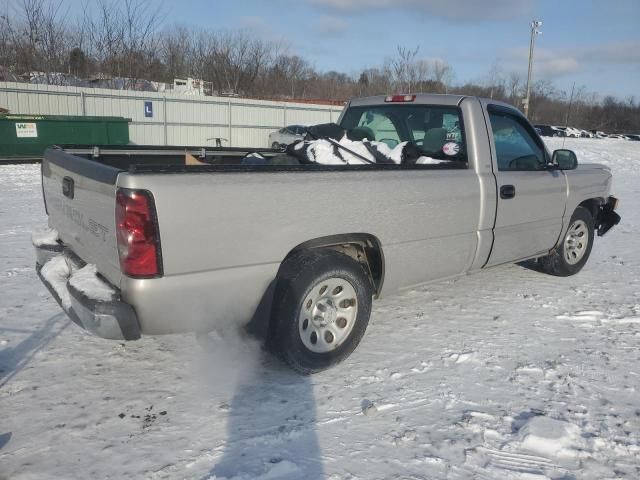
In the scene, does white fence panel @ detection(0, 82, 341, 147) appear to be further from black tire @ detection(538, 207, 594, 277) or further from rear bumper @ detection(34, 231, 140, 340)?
rear bumper @ detection(34, 231, 140, 340)

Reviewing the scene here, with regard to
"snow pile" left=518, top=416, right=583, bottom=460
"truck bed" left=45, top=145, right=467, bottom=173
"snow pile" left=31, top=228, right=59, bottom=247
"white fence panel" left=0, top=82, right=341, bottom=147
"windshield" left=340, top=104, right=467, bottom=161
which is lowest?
"snow pile" left=518, top=416, right=583, bottom=460

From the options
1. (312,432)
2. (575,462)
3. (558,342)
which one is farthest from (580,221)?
(312,432)

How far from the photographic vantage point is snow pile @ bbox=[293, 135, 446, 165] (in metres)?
3.96

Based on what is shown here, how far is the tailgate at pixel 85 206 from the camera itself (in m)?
2.74

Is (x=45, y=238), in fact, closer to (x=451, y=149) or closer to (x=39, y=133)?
(x=451, y=149)

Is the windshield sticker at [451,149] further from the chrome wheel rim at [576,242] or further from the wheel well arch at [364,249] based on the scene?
the chrome wheel rim at [576,242]

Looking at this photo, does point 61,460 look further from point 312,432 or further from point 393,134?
point 393,134

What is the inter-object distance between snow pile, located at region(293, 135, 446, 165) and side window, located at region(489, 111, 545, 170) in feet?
2.23

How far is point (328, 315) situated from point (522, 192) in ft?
7.45

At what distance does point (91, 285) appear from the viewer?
289cm

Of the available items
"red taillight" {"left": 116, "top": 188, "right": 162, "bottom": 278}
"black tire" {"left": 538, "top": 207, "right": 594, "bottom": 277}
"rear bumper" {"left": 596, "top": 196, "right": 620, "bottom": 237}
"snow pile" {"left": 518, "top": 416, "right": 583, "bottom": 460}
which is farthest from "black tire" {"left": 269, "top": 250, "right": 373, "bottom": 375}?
"rear bumper" {"left": 596, "top": 196, "right": 620, "bottom": 237}

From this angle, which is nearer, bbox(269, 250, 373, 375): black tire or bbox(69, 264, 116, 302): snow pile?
bbox(69, 264, 116, 302): snow pile

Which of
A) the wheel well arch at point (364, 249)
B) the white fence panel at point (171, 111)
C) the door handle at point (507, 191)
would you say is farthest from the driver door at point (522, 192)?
the white fence panel at point (171, 111)

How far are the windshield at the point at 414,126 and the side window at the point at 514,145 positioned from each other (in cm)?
39
